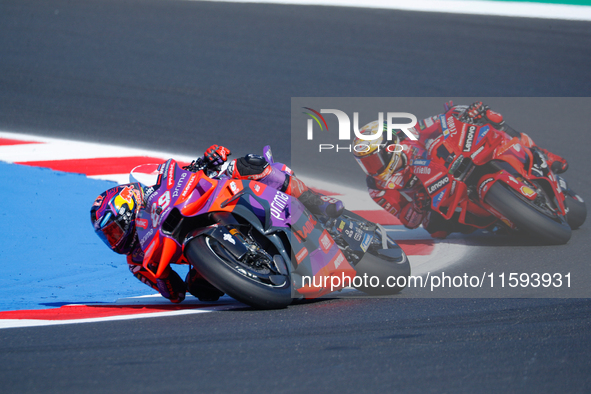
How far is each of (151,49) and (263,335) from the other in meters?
9.72

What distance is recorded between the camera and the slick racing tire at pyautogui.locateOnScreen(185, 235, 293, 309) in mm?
3656

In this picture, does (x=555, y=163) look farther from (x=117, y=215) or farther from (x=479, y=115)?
(x=117, y=215)

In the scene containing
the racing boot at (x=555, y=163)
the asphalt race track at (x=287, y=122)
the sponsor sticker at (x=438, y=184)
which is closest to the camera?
the asphalt race track at (x=287, y=122)

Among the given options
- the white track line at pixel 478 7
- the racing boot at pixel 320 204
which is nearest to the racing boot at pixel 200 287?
the racing boot at pixel 320 204

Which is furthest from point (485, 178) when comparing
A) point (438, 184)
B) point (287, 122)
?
point (287, 122)

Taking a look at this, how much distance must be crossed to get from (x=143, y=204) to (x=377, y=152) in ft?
7.55

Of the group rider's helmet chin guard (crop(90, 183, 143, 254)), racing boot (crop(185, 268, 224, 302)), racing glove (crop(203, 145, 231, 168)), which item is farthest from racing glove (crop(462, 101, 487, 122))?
rider's helmet chin guard (crop(90, 183, 143, 254))

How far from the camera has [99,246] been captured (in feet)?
19.6

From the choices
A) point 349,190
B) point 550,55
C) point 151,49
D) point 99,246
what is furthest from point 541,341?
point 151,49

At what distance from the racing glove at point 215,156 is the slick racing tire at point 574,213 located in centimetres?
355

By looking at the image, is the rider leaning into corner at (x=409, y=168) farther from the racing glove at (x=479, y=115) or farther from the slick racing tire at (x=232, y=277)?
the slick racing tire at (x=232, y=277)

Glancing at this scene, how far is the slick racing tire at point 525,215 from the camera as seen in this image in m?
5.65

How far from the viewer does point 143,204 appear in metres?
4.25

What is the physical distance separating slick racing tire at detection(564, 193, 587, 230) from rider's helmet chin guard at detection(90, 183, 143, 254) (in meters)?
4.11
